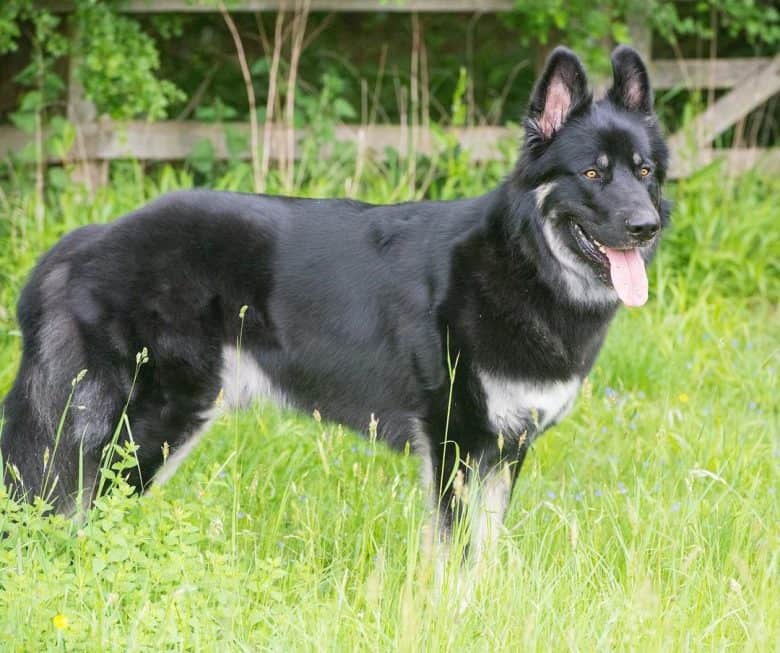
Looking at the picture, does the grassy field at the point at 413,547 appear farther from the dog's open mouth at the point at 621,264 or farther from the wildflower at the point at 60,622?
the dog's open mouth at the point at 621,264

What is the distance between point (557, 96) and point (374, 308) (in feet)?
3.06

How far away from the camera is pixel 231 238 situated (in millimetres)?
3725

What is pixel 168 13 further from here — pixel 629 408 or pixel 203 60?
pixel 629 408

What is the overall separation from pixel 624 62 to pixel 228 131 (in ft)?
12.0

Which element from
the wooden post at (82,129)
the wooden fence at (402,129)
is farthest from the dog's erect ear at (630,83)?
the wooden post at (82,129)

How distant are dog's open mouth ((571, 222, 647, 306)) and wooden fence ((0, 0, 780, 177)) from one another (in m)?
3.18

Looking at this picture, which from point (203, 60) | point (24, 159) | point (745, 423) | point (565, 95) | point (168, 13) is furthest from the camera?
point (203, 60)

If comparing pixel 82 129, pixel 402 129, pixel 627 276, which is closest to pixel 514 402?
pixel 627 276

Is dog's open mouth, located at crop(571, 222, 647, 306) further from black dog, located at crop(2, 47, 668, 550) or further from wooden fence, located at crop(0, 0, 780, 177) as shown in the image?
wooden fence, located at crop(0, 0, 780, 177)

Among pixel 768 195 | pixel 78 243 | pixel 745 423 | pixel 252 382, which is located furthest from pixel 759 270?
pixel 78 243

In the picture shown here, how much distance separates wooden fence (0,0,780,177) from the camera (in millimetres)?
6605

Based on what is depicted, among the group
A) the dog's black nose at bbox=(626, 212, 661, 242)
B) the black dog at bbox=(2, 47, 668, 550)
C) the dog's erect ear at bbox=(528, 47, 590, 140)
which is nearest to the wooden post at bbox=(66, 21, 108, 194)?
the black dog at bbox=(2, 47, 668, 550)

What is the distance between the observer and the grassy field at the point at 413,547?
2.76 meters

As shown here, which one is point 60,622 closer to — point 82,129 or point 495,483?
point 495,483
